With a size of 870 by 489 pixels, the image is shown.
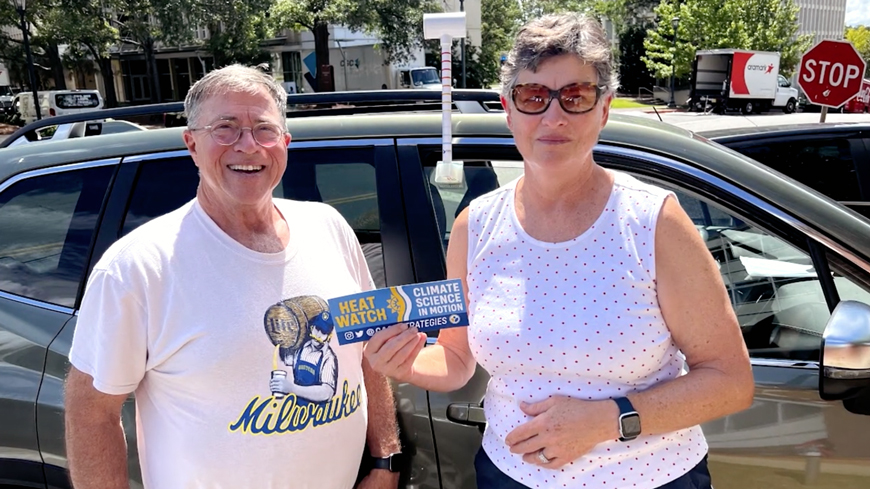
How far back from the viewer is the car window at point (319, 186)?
1.94m

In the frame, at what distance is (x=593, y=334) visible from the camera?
129 cm

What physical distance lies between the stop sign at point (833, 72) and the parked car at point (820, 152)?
96.0 inches

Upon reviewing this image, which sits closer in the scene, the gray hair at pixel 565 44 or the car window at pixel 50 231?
the gray hair at pixel 565 44

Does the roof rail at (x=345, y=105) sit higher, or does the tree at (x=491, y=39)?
the tree at (x=491, y=39)

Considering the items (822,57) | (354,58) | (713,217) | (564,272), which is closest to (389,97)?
(713,217)

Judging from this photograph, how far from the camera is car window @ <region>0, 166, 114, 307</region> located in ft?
6.42

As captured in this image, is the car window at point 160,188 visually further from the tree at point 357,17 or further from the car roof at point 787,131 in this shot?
the tree at point 357,17

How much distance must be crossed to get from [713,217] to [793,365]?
2.28ft

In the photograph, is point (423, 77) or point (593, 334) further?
point (423, 77)

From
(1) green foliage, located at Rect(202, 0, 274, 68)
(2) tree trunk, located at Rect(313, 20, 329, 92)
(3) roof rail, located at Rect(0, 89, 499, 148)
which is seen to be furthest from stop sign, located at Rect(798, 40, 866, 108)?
(1) green foliage, located at Rect(202, 0, 274, 68)

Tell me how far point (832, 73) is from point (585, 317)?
6.60m

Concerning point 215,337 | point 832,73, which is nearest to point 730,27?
point 832,73

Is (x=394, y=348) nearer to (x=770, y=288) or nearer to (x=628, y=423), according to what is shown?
(x=628, y=423)

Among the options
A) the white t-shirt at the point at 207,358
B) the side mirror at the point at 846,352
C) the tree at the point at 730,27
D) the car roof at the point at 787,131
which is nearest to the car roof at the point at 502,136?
the side mirror at the point at 846,352
